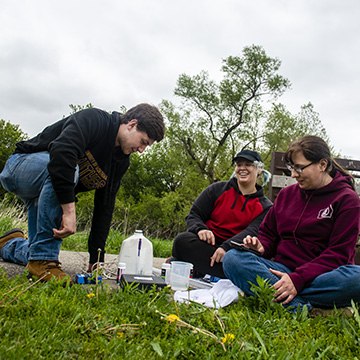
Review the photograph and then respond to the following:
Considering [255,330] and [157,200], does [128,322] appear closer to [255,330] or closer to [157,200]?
[255,330]

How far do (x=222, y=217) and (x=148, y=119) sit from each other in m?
1.56

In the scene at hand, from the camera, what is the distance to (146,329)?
1622mm

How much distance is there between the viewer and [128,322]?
1.67 metres

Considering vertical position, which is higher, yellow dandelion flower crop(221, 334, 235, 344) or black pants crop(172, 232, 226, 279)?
yellow dandelion flower crop(221, 334, 235, 344)

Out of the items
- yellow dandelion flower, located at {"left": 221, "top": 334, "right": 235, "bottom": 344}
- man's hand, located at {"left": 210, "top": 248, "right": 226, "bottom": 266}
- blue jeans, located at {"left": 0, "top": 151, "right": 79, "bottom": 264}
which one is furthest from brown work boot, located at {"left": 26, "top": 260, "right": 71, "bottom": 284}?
man's hand, located at {"left": 210, "top": 248, "right": 226, "bottom": 266}

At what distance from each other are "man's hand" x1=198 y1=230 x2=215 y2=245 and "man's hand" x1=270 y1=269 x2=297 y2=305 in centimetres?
136

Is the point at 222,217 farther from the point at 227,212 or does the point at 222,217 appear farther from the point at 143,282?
the point at 143,282

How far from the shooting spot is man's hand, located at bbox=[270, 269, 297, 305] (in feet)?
7.55

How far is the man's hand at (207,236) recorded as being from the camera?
3.70m

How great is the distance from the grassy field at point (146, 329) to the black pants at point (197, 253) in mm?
1535

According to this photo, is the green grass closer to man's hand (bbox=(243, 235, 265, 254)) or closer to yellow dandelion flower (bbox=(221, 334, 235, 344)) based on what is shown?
yellow dandelion flower (bbox=(221, 334, 235, 344))

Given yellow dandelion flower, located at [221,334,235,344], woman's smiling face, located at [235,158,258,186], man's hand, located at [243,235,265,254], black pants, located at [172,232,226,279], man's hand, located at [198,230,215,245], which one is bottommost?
black pants, located at [172,232,226,279]

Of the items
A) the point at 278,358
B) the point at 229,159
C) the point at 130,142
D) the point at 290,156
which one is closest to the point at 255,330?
the point at 278,358

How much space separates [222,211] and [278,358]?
2.54 m
